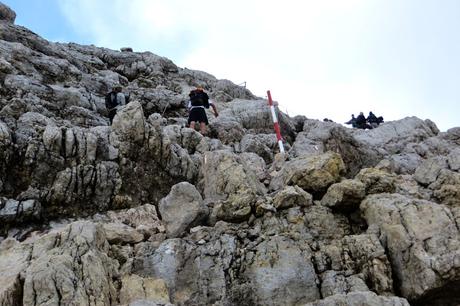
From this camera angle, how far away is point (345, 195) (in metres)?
12.2

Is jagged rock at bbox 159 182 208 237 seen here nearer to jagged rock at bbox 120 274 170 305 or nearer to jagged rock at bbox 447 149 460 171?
jagged rock at bbox 120 274 170 305

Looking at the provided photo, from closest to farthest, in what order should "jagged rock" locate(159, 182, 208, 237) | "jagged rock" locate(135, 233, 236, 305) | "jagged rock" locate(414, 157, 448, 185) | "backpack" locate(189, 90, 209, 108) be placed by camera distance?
1. "jagged rock" locate(135, 233, 236, 305)
2. "jagged rock" locate(159, 182, 208, 237)
3. "jagged rock" locate(414, 157, 448, 185)
4. "backpack" locate(189, 90, 209, 108)

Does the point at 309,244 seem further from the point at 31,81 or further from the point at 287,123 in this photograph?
the point at 287,123

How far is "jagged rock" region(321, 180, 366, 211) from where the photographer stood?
12.2 meters

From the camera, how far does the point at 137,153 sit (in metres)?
15.8

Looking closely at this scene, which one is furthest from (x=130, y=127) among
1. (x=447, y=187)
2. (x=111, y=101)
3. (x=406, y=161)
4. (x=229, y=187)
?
(x=406, y=161)

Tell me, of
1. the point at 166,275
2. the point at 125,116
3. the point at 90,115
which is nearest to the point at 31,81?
the point at 90,115

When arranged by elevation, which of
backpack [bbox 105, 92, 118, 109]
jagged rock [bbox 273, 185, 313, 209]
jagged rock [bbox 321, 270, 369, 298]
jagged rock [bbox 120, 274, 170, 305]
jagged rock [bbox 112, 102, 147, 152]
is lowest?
jagged rock [bbox 321, 270, 369, 298]

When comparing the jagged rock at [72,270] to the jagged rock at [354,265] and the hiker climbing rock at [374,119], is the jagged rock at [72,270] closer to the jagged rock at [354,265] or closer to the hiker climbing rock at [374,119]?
the jagged rock at [354,265]

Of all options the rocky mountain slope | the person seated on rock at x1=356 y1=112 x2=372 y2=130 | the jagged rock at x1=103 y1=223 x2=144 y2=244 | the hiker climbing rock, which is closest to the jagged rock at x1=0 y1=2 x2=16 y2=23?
the rocky mountain slope

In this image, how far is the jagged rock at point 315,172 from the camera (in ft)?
43.0

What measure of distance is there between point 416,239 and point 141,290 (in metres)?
6.56

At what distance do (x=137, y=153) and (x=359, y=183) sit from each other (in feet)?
25.7

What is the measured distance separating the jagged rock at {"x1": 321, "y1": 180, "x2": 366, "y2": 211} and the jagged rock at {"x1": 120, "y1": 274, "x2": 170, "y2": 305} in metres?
5.19
